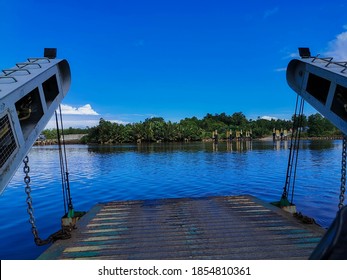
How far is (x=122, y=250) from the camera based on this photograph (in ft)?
17.7

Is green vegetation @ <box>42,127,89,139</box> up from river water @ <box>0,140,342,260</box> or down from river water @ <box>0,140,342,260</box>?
up

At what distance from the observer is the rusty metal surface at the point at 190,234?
5.10 meters

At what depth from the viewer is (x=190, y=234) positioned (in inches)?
244

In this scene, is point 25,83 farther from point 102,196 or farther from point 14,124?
point 102,196

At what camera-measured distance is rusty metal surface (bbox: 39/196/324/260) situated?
5098 mm

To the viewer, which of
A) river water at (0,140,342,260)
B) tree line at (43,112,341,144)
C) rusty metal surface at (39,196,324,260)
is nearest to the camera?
rusty metal surface at (39,196,324,260)

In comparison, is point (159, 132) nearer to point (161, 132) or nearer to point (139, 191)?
point (161, 132)

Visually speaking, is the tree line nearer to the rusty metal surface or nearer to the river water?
→ the river water

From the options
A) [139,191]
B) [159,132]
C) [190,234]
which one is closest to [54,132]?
[159,132]

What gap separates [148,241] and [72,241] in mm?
1546

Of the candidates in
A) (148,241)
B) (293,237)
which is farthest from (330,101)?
(148,241)

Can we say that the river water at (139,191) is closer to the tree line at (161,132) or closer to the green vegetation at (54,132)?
the tree line at (161,132)

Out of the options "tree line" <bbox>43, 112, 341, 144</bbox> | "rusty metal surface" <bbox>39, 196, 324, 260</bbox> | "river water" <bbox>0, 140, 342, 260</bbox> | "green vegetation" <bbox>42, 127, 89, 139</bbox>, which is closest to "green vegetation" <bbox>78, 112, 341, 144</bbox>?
"tree line" <bbox>43, 112, 341, 144</bbox>

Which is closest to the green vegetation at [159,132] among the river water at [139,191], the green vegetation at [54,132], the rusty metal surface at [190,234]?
the green vegetation at [54,132]
